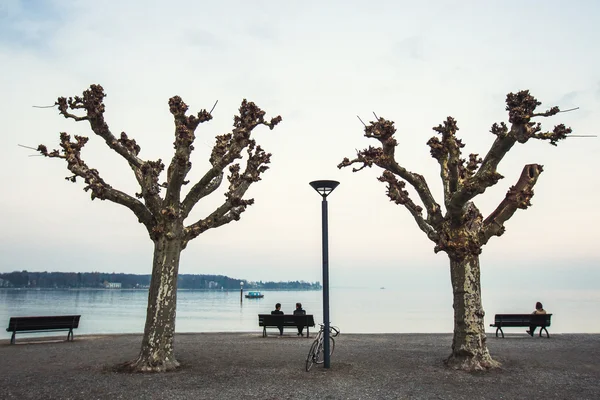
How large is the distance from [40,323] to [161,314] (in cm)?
711

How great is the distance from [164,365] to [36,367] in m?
3.24

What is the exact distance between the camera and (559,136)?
12320mm

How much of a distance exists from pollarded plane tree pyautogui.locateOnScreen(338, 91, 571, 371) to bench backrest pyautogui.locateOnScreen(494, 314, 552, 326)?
6641 millimetres

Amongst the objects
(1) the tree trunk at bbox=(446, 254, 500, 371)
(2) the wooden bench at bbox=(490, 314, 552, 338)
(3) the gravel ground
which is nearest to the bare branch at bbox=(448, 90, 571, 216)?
(1) the tree trunk at bbox=(446, 254, 500, 371)

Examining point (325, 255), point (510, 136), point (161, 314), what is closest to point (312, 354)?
point (325, 255)

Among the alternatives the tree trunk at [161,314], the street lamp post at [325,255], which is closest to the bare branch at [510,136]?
the street lamp post at [325,255]

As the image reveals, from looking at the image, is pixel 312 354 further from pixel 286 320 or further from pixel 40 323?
pixel 40 323

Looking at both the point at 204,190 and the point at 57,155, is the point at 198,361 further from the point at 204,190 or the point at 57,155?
the point at 57,155

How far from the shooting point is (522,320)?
18688mm

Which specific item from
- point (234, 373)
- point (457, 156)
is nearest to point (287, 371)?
point (234, 373)

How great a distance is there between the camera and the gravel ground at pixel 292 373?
31.0ft

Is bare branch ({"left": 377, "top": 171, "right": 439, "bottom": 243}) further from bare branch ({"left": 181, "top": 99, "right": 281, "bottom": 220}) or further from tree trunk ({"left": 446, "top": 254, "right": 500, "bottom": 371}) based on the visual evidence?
bare branch ({"left": 181, "top": 99, "right": 281, "bottom": 220})

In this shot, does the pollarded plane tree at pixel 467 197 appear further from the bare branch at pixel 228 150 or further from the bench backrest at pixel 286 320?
the bench backrest at pixel 286 320

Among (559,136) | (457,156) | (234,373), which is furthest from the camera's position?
(457,156)
